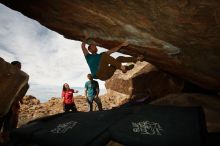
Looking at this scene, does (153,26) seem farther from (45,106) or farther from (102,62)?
(45,106)

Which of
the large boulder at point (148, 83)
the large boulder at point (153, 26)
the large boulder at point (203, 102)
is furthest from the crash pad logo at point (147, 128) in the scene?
the large boulder at point (148, 83)

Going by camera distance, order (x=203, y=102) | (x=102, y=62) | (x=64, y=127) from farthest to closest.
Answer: (x=203, y=102), (x=102, y=62), (x=64, y=127)

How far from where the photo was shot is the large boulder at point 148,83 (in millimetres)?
11422

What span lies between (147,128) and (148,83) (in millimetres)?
6837

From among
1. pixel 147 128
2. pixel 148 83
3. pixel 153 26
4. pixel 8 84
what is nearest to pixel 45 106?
pixel 148 83

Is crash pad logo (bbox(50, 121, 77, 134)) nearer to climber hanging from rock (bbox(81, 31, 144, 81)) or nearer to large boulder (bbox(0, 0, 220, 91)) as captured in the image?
climber hanging from rock (bbox(81, 31, 144, 81))

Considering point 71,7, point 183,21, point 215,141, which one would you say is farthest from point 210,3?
point 71,7

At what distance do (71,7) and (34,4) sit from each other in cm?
135

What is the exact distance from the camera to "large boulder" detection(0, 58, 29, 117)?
759 cm

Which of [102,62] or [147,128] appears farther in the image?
[102,62]

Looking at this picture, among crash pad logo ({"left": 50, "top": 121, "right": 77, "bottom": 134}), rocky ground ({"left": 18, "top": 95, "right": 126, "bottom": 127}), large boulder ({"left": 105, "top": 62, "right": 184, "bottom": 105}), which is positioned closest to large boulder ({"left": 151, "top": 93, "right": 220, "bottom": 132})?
large boulder ({"left": 105, "top": 62, "right": 184, "bottom": 105})

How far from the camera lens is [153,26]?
21.5 feet

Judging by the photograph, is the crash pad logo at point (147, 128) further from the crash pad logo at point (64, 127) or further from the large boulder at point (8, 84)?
the large boulder at point (8, 84)

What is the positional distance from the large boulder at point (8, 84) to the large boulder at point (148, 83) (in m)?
5.44
